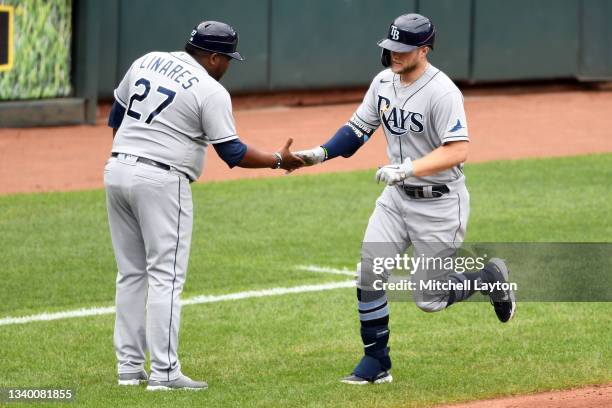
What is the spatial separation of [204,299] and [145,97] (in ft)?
8.71

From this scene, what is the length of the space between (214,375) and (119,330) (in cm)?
58

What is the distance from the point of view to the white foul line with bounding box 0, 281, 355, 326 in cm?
838

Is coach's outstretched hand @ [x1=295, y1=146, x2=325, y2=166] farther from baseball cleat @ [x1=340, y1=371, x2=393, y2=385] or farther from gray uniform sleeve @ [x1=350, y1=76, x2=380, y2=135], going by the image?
baseball cleat @ [x1=340, y1=371, x2=393, y2=385]

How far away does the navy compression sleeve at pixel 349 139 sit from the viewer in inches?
286

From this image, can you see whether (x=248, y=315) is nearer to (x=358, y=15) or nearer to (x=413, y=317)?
(x=413, y=317)

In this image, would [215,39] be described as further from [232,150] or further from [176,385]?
[176,385]

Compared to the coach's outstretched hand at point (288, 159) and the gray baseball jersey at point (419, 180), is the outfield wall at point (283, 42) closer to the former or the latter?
the coach's outstretched hand at point (288, 159)

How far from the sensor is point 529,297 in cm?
894

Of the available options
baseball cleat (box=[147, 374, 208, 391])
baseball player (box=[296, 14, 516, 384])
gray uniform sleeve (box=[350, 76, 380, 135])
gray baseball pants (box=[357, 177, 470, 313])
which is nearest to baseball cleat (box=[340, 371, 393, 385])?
baseball player (box=[296, 14, 516, 384])

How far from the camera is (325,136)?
1647cm

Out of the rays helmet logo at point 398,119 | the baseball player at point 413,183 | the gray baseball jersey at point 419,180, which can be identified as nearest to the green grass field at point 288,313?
the baseball player at point 413,183

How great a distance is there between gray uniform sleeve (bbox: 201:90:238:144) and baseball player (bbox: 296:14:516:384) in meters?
0.87

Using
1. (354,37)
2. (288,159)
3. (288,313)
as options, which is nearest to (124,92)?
(288,159)

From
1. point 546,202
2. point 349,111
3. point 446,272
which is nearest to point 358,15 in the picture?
point 349,111
